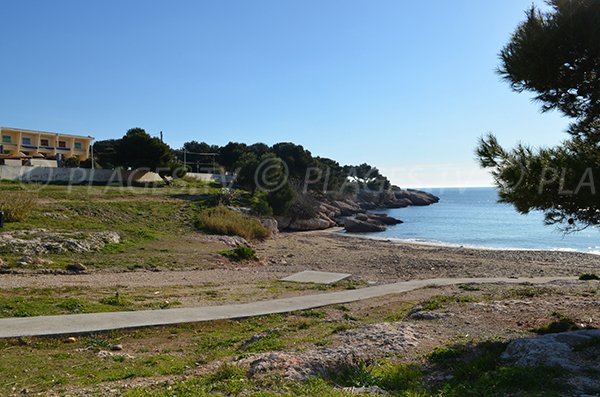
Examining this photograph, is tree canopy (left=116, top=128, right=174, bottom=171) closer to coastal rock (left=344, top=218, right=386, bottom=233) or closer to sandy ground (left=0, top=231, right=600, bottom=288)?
sandy ground (left=0, top=231, right=600, bottom=288)

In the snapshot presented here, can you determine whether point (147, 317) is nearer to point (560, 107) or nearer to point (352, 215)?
point (560, 107)

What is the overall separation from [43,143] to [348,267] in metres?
57.9

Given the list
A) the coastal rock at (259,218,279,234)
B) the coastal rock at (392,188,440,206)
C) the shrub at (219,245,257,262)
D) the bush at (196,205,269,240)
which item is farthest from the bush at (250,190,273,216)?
the coastal rock at (392,188,440,206)

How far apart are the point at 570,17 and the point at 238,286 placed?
34.7 feet

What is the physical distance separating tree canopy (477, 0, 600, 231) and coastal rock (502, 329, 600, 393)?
2233mm

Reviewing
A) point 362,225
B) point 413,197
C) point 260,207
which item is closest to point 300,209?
point 362,225

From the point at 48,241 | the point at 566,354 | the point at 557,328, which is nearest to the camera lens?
the point at 566,354

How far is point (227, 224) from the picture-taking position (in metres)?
28.8

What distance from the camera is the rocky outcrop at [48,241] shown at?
16219 mm

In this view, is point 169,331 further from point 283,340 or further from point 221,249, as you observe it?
point 221,249

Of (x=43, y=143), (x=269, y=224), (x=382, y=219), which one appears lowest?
(x=382, y=219)

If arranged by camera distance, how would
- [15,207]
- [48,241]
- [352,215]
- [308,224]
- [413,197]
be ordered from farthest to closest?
[413,197] → [352,215] → [308,224] → [15,207] → [48,241]

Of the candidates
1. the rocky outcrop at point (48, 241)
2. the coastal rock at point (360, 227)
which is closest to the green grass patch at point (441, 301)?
the rocky outcrop at point (48, 241)

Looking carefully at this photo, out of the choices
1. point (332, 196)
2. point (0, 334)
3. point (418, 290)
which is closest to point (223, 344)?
point (0, 334)
